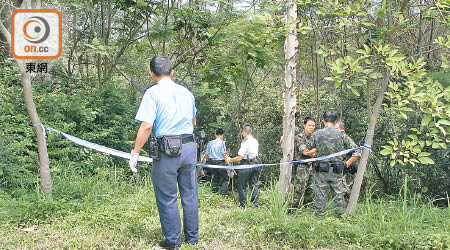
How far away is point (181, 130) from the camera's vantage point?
391 centimetres

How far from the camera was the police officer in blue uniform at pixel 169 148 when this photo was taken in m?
3.77

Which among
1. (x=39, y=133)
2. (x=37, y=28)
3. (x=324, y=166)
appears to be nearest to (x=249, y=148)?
(x=324, y=166)

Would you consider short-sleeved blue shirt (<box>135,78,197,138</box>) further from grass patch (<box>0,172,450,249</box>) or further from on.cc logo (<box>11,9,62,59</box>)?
on.cc logo (<box>11,9,62,59</box>)

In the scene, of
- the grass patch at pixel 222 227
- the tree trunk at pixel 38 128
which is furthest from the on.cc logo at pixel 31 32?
the grass patch at pixel 222 227

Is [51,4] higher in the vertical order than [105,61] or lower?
higher

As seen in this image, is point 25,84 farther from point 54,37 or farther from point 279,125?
point 279,125

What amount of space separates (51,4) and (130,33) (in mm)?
4101

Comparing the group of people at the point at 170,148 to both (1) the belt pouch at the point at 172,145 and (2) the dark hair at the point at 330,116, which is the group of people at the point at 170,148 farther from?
(2) the dark hair at the point at 330,116

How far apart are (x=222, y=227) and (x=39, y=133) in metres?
2.62

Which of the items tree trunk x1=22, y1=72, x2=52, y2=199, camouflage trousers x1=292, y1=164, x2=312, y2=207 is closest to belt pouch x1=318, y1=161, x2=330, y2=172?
camouflage trousers x1=292, y1=164, x2=312, y2=207

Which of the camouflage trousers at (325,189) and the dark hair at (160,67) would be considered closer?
the dark hair at (160,67)

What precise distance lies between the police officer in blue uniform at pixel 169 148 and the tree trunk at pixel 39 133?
169 cm

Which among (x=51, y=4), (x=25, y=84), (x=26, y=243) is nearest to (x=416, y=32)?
(x=25, y=84)

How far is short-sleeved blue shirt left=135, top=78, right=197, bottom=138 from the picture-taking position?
377 cm
